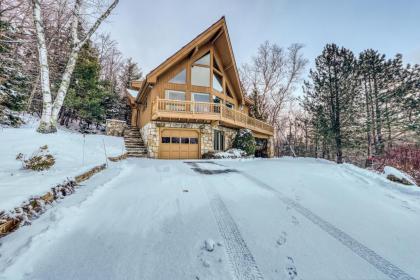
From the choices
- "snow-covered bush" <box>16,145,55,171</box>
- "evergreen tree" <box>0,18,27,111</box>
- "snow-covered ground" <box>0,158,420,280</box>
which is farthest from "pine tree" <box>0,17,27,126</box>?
"snow-covered ground" <box>0,158,420,280</box>

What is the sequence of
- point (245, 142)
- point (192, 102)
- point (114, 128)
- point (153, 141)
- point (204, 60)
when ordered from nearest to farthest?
point (192, 102)
point (153, 141)
point (204, 60)
point (245, 142)
point (114, 128)

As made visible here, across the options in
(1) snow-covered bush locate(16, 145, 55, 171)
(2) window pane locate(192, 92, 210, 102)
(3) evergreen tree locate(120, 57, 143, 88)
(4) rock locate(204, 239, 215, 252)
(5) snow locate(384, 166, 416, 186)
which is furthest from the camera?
(3) evergreen tree locate(120, 57, 143, 88)

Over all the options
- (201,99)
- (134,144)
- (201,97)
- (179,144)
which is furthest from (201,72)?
(134,144)

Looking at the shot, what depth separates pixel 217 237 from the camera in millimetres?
2199

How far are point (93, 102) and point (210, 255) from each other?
18486 millimetres

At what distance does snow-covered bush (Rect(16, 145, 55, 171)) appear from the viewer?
148 inches

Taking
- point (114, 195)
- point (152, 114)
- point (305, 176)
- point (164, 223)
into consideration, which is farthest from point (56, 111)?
point (305, 176)

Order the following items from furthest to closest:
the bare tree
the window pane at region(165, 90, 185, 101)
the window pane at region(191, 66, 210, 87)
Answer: the bare tree < the window pane at region(191, 66, 210, 87) < the window pane at region(165, 90, 185, 101)

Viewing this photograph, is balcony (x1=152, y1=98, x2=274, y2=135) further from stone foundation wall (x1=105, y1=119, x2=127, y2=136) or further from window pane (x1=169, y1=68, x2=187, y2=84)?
stone foundation wall (x1=105, y1=119, x2=127, y2=136)

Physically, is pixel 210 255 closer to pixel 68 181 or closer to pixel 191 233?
pixel 191 233

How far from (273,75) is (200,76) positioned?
13.9m

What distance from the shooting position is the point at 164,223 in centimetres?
247

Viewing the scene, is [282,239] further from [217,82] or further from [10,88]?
[217,82]

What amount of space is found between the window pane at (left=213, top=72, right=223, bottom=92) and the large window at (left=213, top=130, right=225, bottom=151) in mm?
3655
